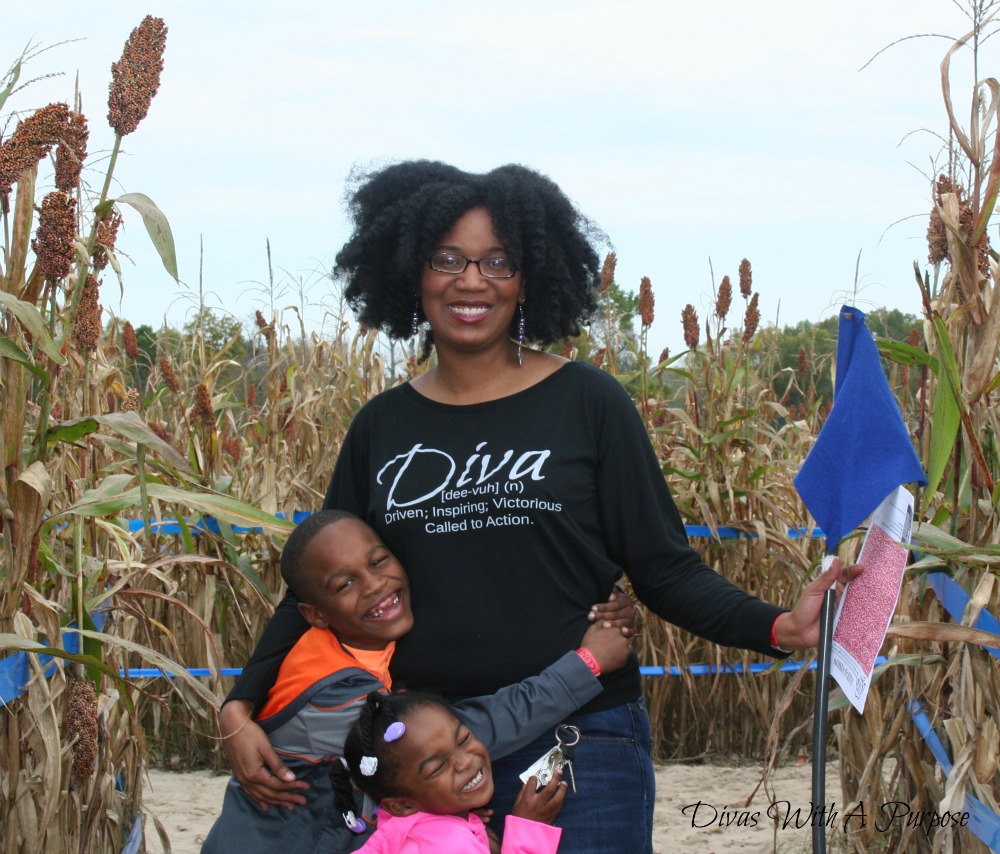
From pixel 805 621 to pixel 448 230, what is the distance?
3.73 ft

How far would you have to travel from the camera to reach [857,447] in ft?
5.81

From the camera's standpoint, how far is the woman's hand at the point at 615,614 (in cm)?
229

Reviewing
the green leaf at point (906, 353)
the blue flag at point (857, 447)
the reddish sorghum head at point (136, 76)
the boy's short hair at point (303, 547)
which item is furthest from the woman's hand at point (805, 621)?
the reddish sorghum head at point (136, 76)

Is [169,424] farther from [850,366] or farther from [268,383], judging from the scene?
[850,366]

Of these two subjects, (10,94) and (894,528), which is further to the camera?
(10,94)

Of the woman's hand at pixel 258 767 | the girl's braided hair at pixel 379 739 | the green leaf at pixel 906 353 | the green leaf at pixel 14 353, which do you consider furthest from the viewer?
the green leaf at pixel 906 353

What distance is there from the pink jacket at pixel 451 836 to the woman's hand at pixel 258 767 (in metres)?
0.20

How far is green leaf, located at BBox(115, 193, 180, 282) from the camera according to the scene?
2.11m

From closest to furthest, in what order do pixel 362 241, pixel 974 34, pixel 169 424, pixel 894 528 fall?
pixel 894 528 < pixel 974 34 < pixel 362 241 < pixel 169 424

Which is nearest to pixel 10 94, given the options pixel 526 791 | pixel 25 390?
pixel 25 390

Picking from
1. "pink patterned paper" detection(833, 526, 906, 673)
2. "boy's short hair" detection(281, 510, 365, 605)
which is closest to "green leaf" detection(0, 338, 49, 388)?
"boy's short hair" detection(281, 510, 365, 605)

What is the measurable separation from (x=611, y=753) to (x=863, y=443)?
2.79 feet

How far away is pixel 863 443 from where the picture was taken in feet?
5.79

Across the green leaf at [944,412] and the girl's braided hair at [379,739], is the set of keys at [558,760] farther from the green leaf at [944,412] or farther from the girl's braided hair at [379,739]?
the green leaf at [944,412]
